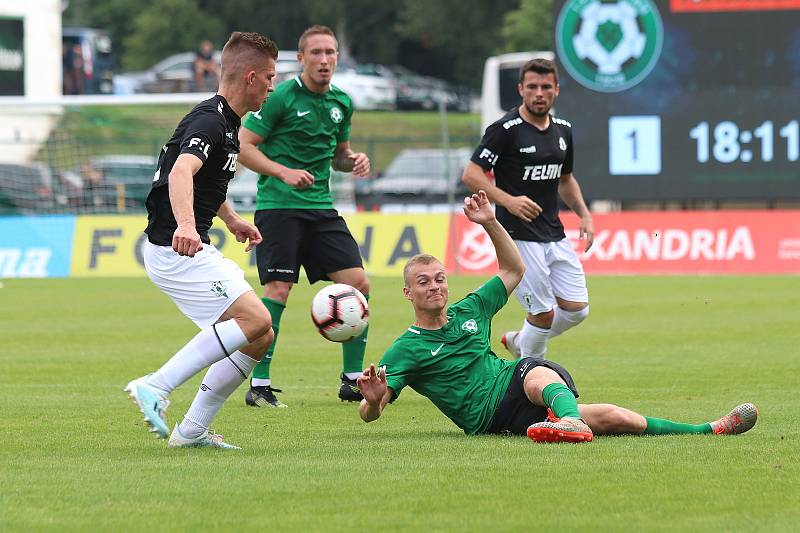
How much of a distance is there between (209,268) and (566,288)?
426 cm

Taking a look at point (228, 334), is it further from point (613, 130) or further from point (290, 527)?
point (613, 130)

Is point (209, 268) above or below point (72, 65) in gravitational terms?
below

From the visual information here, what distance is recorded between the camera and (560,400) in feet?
25.8

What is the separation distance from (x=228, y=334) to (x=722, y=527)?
2909mm

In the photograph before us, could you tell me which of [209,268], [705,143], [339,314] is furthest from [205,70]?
[209,268]

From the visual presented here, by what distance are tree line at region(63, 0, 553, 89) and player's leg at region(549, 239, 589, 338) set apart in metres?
57.8

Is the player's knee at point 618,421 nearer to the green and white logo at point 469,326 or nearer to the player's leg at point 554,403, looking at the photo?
the player's leg at point 554,403

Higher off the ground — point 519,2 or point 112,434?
point 519,2

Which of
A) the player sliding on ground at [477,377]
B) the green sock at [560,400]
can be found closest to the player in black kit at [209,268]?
the player sliding on ground at [477,377]

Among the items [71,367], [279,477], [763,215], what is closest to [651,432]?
[279,477]

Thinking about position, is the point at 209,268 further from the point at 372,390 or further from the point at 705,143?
the point at 705,143

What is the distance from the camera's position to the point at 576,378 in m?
11.7

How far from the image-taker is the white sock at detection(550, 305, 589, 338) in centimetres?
1145

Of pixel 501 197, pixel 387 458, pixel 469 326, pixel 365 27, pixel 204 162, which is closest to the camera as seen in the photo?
pixel 387 458
